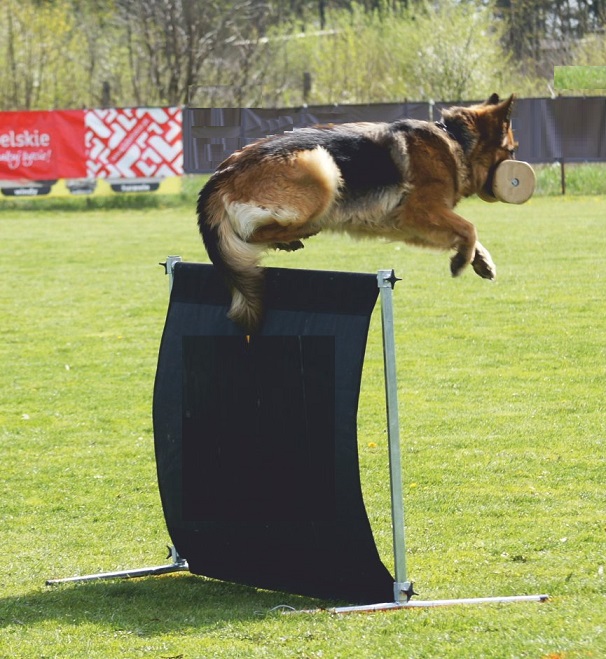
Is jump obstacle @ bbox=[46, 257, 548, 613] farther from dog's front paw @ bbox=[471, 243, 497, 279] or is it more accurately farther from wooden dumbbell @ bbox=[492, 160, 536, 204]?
wooden dumbbell @ bbox=[492, 160, 536, 204]

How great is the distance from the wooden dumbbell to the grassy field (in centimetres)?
190

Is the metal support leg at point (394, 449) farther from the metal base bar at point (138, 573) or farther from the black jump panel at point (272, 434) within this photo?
the metal base bar at point (138, 573)

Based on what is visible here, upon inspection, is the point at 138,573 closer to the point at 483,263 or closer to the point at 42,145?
Answer: the point at 483,263

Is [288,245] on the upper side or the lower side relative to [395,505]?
upper

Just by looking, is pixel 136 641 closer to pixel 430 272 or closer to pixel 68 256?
pixel 430 272

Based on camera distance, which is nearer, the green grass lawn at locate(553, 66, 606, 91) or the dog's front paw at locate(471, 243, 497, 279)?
the dog's front paw at locate(471, 243, 497, 279)

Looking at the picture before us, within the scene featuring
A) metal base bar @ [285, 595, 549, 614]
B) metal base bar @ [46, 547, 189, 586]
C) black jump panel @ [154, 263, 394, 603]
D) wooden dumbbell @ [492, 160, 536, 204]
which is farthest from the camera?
metal base bar @ [46, 547, 189, 586]

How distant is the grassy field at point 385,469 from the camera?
191 inches

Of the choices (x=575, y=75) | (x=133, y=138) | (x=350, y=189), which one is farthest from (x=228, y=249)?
(x=133, y=138)

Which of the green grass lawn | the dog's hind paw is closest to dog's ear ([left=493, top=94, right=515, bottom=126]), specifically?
the dog's hind paw

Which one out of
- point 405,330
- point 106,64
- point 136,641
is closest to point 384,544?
point 136,641

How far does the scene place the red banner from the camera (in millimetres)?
24203

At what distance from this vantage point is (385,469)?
8211 mm

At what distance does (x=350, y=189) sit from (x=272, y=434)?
1204 mm
